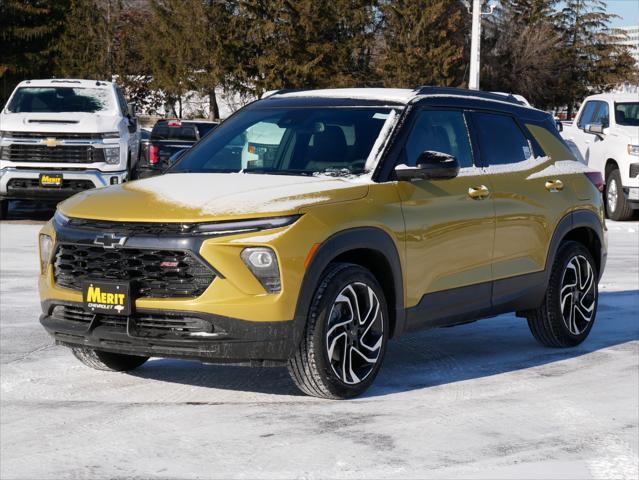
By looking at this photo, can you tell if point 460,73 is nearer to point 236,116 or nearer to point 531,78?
point 531,78

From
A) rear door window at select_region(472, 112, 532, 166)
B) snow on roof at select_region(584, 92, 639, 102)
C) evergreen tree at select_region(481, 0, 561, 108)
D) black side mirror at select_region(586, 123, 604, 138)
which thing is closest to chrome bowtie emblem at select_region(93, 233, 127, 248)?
rear door window at select_region(472, 112, 532, 166)

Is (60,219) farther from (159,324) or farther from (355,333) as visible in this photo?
(355,333)

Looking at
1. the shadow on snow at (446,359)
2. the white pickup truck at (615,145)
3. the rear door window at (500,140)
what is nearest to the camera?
the shadow on snow at (446,359)

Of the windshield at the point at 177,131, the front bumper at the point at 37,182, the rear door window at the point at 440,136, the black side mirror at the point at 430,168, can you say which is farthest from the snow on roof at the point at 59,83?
the black side mirror at the point at 430,168

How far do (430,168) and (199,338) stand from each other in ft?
5.61

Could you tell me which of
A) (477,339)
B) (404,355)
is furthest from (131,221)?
(477,339)

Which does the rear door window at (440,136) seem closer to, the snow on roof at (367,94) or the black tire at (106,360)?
the snow on roof at (367,94)

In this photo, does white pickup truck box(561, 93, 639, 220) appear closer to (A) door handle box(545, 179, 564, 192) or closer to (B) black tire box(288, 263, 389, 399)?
(A) door handle box(545, 179, 564, 192)

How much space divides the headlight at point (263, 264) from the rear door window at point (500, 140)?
2.20m

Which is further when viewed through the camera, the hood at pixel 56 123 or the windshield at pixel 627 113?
the windshield at pixel 627 113

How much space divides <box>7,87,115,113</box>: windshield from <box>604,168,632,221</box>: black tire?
8024 millimetres

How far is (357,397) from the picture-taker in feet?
22.0

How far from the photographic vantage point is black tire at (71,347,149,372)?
7.24 meters

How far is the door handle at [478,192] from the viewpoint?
7.42 meters
